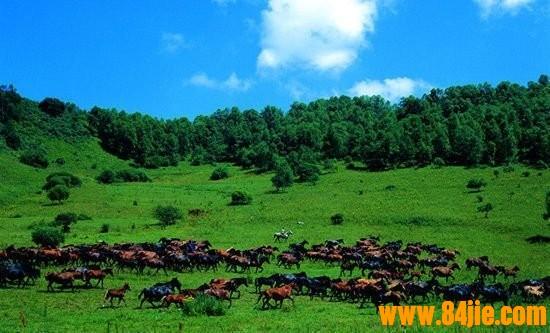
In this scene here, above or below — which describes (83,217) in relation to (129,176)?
below

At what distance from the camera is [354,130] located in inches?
5620

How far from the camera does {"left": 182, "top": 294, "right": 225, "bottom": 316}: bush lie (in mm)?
20984

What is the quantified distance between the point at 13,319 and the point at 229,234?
118 ft

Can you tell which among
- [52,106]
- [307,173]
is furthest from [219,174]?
[52,106]

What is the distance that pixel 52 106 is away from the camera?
146000 millimetres

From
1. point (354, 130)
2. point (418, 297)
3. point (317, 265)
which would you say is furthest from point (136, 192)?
point (354, 130)

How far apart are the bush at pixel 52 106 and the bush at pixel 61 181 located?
6231 centimetres

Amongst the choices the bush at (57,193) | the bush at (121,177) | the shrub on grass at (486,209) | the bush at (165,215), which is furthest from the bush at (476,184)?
the bush at (121,177)

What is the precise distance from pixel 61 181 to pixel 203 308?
67.8 meters

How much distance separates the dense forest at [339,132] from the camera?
10800 cm

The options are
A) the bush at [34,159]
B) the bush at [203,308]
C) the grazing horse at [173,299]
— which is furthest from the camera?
the bush at [34,159]

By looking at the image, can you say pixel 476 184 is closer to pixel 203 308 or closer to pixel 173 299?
pixel 173 299

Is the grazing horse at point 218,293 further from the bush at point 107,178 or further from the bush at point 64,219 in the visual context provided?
the bush at point 107,178

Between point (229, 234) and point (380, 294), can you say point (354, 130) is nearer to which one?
point (229, 234)
